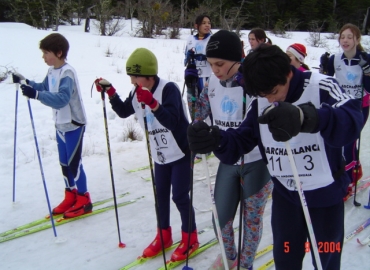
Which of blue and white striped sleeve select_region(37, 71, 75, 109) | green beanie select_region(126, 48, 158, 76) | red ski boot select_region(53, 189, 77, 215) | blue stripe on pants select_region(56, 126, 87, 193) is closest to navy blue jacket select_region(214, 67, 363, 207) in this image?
green beanie select_region(126, 48, 158, 76)

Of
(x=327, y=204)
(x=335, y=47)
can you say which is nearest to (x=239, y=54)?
(x=327, y=204)

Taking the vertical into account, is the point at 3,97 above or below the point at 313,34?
below

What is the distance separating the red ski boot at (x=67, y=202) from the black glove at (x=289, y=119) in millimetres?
3122

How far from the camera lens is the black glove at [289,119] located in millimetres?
1527

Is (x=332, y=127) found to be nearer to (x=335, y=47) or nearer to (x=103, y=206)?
(x=103, y=206)

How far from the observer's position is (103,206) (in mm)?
4184

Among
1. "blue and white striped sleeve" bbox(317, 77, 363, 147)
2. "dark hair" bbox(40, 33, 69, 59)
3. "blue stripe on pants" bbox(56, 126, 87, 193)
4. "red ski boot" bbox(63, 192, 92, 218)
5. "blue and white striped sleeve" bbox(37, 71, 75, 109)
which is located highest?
"dark hair" bbox(40, 33, 69, 59)

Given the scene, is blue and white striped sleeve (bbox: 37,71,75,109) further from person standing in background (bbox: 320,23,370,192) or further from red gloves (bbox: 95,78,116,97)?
person standing in background (bbox: 320,23,370,192)

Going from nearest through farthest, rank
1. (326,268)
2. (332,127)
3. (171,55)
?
(332,127) → (326,268) → (171,55)

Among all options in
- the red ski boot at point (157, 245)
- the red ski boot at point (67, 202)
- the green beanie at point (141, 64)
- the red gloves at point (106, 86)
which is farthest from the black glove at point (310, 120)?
the red ski boot at point (67, 202)

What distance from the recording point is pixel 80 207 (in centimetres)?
396

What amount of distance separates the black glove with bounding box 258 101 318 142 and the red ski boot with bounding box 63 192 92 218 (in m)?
2.97

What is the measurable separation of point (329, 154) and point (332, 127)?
32cm

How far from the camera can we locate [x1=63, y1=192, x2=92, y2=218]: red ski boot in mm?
3896
